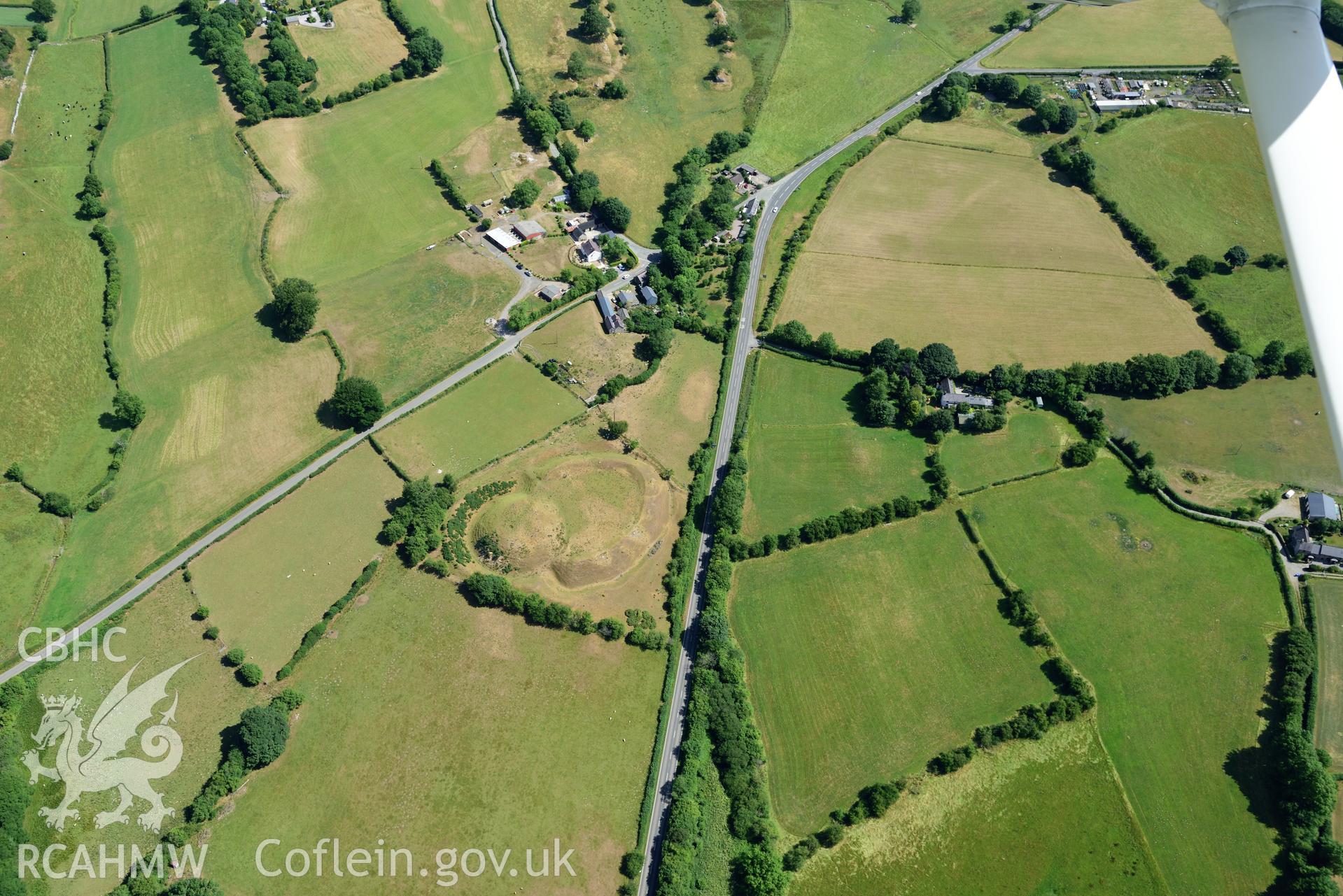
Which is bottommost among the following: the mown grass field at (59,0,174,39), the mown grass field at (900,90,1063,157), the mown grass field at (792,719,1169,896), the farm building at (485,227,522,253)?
the mown grass field at (792,719,1169,896)

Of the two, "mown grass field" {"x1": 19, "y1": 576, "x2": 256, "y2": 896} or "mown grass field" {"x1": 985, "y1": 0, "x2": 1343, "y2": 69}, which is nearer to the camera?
"mown grass field" {"x1": 19, "y1": 576, "x2": 256, "y2": 896}

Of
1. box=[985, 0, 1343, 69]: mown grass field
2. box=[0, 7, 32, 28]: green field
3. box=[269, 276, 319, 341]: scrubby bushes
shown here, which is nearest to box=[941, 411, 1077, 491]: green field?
box=[269, 276, 319, 341]: scrubby bushes

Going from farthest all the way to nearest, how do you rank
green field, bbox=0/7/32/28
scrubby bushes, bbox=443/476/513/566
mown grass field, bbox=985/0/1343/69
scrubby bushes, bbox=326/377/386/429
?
mown grass field, bbox=985/0/1343/69 → green field, bbox=0/7/32/28 → scrubby bushes, bbox=326/377/386/429 → scrubby bushes, bbox=443/476/513/566

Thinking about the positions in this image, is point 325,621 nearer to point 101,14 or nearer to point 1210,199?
point 101,14

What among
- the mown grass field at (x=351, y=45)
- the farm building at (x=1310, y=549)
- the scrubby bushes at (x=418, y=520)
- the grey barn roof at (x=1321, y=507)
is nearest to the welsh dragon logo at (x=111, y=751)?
the scrubby bushes at (x=418, y=520)

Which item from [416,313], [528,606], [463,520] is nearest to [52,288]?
[416,313]

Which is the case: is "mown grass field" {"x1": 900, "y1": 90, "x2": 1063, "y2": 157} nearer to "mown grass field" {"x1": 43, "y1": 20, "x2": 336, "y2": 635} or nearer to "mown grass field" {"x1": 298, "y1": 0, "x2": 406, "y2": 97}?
"mown grass field" {"x1": 298, "y1": 0, "x2": 406, "y2": 97}

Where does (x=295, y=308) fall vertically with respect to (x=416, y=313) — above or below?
above

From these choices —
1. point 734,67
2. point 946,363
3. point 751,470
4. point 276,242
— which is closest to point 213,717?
point 751,470
